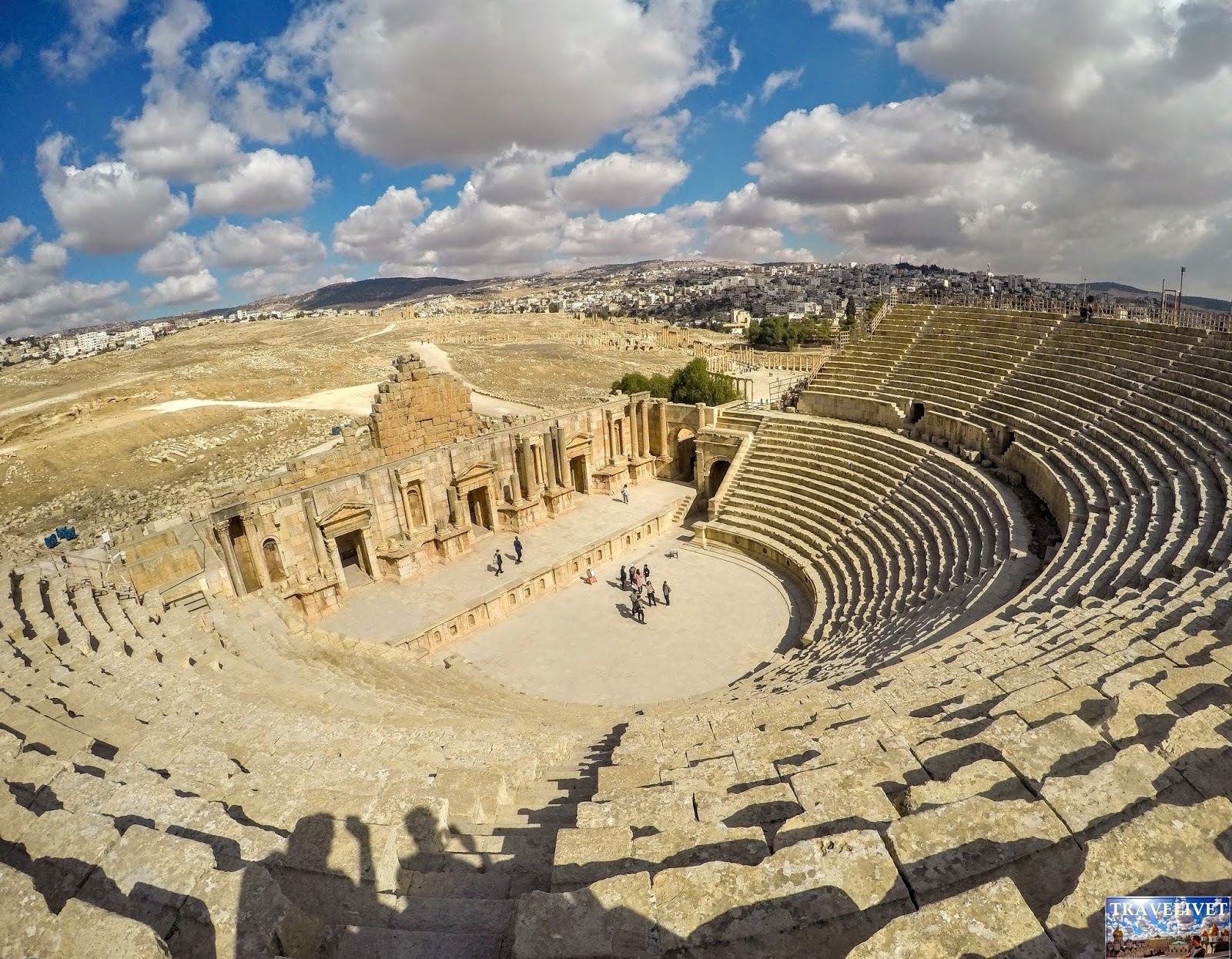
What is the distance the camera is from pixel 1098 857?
3299 mm

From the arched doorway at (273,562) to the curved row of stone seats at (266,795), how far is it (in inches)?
201

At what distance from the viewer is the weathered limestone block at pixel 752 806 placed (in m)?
5.06

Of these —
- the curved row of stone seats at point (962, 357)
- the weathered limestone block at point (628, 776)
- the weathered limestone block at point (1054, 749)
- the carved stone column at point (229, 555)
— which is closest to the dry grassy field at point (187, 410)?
the carved stone column at point (229, 555)

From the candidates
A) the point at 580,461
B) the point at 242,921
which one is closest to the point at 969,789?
the point at 242,921

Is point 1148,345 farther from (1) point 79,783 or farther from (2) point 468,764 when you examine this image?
(1) point 79,783

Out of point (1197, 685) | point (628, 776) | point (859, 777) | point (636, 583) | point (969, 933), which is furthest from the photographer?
point (636, 583)

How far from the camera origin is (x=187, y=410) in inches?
1734

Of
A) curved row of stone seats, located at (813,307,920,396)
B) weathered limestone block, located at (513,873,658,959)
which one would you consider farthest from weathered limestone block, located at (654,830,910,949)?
curved row of stone seats, located at (813,307,920,396)

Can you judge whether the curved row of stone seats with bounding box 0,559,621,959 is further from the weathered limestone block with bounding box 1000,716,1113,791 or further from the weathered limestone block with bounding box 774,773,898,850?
the weathered limestone block with bounding box 1000,716,1113,791

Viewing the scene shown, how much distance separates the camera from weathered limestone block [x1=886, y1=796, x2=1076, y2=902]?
12.2 ft

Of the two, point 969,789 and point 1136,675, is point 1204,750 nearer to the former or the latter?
point 969,789

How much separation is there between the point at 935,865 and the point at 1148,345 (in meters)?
21.6

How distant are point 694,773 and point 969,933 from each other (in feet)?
11.4

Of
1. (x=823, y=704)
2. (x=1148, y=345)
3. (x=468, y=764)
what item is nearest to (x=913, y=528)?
(x=1148, y=345)
